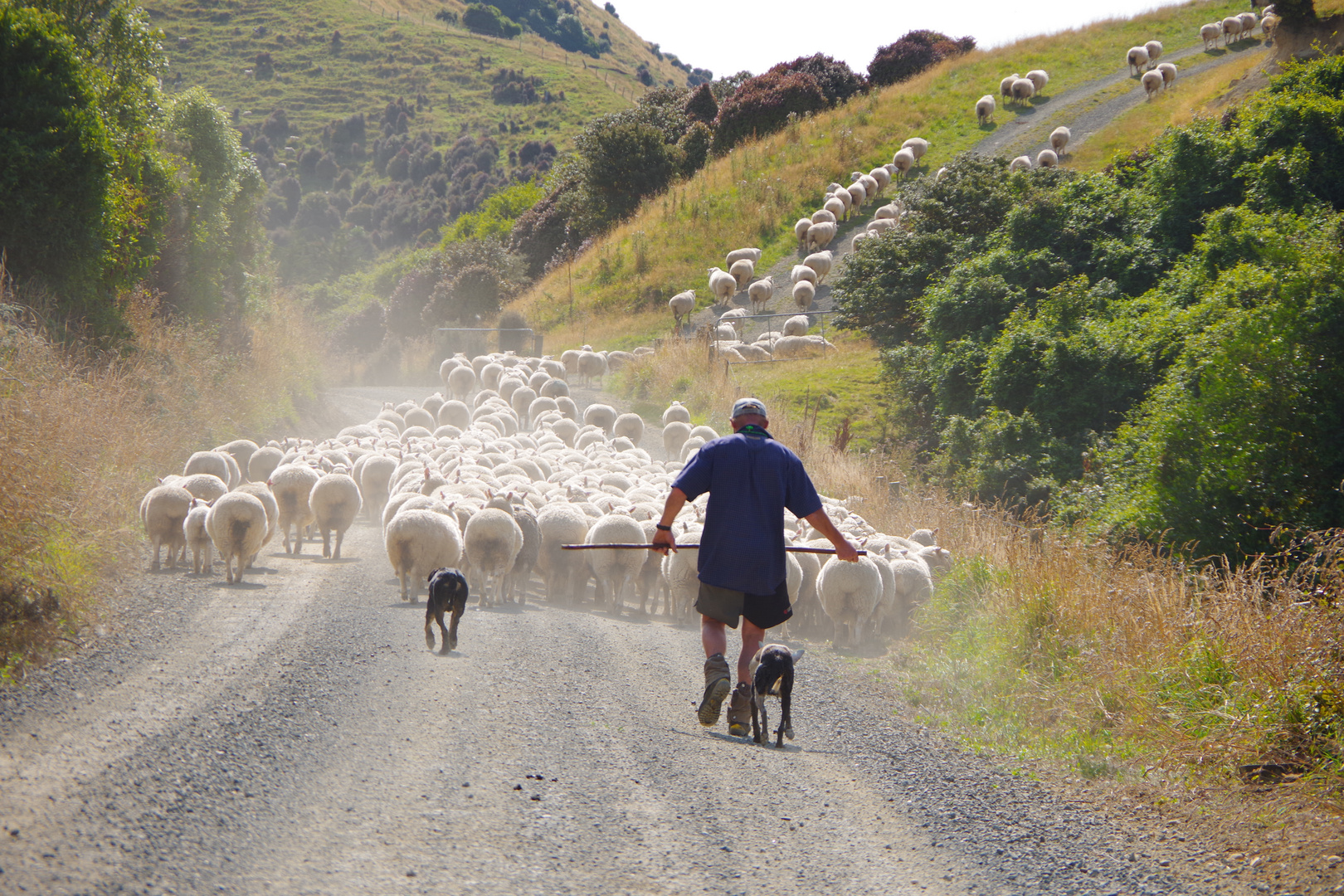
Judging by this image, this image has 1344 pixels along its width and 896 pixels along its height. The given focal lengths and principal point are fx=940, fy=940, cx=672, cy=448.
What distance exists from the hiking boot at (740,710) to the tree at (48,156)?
14111 mm

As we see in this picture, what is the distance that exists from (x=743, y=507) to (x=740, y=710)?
4.67ft

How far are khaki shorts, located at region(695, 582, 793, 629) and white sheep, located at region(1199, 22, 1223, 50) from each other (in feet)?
173

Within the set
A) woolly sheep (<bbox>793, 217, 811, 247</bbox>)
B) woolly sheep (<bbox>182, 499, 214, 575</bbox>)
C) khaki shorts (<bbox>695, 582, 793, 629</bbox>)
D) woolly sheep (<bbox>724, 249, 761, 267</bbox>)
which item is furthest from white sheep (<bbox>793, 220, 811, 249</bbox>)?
khaki shorts (<bbox>695, 582, 793, 629</bbox>)

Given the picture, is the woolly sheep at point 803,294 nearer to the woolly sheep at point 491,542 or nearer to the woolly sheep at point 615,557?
the woolly sheep at point 615,557

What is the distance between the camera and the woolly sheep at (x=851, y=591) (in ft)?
33.1

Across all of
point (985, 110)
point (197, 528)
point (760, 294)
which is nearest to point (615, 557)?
point (197, 528)

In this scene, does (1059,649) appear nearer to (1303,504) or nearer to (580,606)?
(1303,504)

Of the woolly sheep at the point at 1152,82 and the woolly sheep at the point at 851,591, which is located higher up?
the woolly sheep at the point at 1152,82

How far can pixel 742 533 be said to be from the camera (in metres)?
6.41

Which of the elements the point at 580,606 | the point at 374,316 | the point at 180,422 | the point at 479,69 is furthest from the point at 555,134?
the point at 580,606

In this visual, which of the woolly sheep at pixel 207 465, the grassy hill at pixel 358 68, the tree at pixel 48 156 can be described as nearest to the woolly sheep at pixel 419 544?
the woolly sheep at pixel 207 465

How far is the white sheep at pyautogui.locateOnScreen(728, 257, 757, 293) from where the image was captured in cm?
3484

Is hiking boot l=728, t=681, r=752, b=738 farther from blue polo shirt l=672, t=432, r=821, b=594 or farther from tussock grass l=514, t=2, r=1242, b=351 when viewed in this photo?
tussock grass l=514, t=2, r=1242, b=351

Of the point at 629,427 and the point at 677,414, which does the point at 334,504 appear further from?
the point at 677,414
